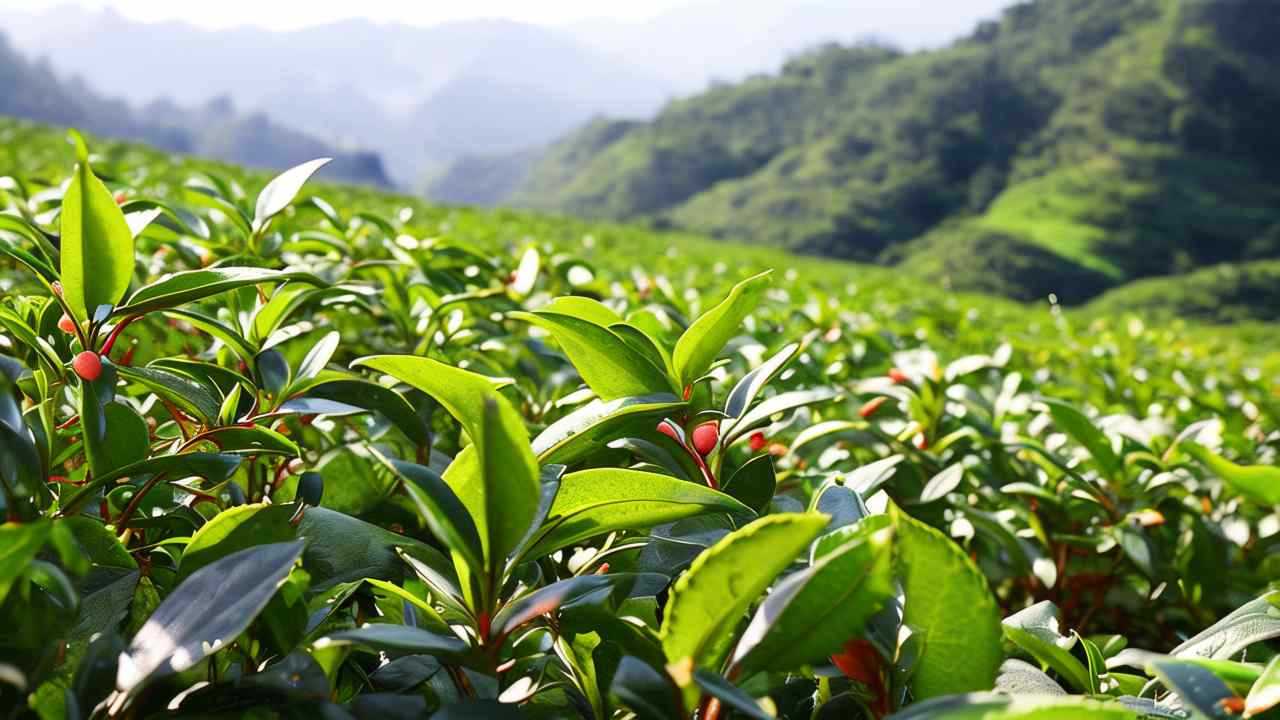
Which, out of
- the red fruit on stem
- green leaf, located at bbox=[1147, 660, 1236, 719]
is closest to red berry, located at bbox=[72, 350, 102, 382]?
the red fruit on stem

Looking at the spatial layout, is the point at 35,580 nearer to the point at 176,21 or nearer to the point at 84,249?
the point at 84,249

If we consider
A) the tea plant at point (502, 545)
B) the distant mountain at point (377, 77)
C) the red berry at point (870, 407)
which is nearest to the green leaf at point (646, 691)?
the tea plant at point (502, 545)

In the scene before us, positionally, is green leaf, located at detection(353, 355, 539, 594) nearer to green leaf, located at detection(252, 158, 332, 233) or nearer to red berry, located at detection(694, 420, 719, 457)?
red berry, located at detection(694, 420, 719, 457)

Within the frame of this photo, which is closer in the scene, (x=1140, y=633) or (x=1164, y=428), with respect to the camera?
(x=1140, y=633)

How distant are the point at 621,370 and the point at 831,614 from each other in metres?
0.29

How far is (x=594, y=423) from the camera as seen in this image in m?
0.61

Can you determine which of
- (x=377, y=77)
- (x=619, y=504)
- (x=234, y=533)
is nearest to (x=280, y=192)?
(x=234, y=533)

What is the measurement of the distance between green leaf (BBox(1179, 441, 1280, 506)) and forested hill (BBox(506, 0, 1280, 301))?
154 feet

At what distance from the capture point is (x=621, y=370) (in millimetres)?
701

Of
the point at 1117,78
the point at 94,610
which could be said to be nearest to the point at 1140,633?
the point at 94,610

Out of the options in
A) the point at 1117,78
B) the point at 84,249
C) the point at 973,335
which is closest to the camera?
the point at 84,249

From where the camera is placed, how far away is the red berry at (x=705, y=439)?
77cm

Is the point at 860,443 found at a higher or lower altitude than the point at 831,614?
lower

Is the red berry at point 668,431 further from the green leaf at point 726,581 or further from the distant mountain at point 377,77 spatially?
the distant mountain at point 377,77
